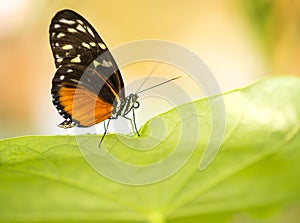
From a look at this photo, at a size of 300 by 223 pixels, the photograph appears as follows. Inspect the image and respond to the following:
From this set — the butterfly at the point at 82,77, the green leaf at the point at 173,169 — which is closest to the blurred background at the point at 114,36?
the butterfly at the point at 82,77

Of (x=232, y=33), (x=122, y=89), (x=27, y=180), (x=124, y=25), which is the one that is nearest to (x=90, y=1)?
(x=124, y=25)

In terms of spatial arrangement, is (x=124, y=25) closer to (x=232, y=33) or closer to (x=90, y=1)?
(x=90, y=1)

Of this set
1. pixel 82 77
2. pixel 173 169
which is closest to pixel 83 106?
pixel 82 77

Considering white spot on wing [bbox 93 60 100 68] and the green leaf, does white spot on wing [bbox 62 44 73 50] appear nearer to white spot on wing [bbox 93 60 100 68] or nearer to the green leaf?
white spot on wing [bbox 93 60 100 68]

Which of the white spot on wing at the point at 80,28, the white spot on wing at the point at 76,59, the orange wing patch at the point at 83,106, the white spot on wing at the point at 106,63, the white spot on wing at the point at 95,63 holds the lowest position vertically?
the orange wing patch at the point at 83,106

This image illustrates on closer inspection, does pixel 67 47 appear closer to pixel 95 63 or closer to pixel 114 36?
pixel 95 63

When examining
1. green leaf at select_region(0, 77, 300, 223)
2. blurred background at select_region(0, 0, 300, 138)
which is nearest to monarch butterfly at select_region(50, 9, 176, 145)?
green leaf at select_region(0, 77, 300, 223)

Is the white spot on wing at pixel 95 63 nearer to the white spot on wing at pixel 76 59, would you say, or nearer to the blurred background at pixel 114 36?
the white spot on wing at pixel 76 59
